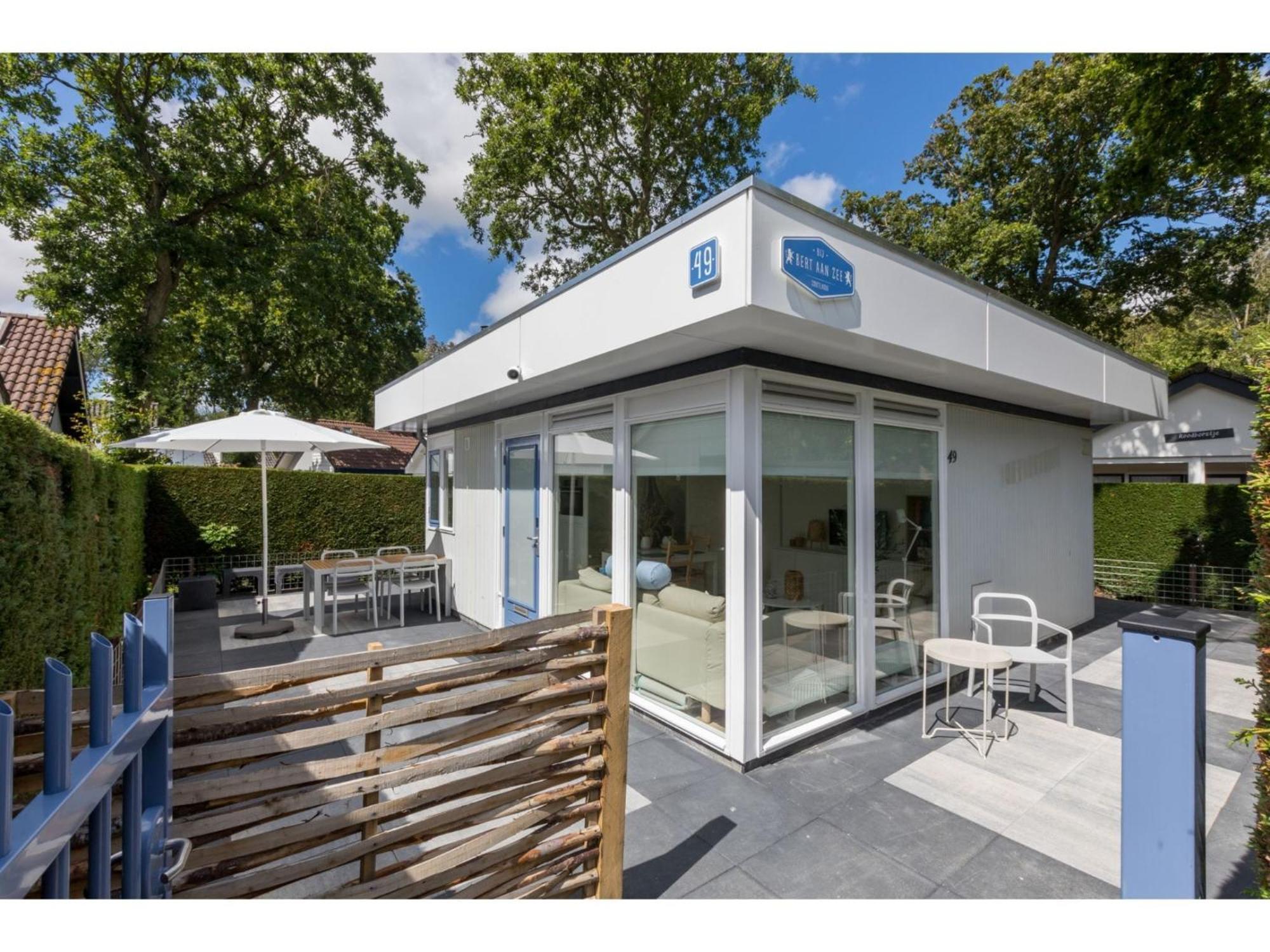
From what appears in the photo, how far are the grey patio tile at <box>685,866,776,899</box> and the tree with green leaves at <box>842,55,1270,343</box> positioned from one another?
11.0m

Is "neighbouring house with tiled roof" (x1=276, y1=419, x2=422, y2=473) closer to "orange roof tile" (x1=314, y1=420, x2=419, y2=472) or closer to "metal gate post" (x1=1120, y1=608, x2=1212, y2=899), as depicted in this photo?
"orange roof tile" (x1=314, y1=420, x2=419, y2=472)

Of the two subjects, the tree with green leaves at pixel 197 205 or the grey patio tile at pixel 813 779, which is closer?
the grey patio tile at pixel 813 779

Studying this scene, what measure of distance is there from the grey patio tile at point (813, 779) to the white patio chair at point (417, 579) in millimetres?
4964

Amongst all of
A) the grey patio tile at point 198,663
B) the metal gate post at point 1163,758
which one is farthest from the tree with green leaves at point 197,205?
the metal gate post at point 1163,758

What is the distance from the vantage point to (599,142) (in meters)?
13.1

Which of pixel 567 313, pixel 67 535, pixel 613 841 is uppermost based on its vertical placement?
pixel 567 313

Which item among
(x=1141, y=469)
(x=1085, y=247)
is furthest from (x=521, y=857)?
(x=1141, y=469)

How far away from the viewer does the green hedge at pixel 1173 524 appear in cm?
873

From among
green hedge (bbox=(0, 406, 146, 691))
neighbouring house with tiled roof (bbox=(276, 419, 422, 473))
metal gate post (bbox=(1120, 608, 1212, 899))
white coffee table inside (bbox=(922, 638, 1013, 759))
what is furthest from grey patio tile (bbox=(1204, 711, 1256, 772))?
neighbouring house with tiled roof (bbox=(276, 419, 422, 473))

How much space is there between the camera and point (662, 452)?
14.1 ft

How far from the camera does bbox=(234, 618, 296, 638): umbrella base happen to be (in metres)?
6.47

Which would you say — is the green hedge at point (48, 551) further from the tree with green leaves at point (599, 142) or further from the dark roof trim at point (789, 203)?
the tree with green leaves at point (599, 142)
